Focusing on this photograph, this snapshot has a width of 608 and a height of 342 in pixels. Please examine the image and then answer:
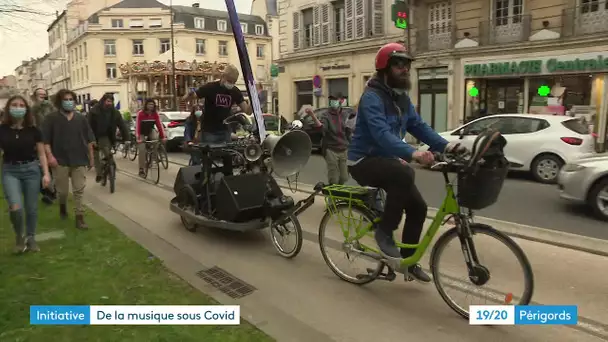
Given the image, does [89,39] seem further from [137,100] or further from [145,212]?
[145,212]

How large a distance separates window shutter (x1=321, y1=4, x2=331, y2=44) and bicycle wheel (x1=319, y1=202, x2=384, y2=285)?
2305 centimetres

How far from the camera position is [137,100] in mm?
37406

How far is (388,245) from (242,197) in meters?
2.15

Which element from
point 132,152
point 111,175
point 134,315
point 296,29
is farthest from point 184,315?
point 296,29

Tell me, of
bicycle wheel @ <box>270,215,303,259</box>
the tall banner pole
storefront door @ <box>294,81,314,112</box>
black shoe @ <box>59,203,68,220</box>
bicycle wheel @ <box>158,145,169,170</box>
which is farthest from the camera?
storefront door @ <box>294,81,314,112</box>

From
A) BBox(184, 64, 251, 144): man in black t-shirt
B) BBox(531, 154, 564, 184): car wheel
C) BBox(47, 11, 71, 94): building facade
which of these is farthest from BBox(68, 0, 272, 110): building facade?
BBox(184, 64, 251, 144): man in black t-shirt

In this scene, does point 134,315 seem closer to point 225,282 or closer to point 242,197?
point 225,282

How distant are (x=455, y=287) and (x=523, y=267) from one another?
0.58 m

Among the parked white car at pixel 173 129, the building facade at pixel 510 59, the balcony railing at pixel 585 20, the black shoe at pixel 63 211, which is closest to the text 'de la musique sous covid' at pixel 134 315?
the black shoe at pixel 63 211

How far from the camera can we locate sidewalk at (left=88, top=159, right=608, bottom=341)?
3.53 metres

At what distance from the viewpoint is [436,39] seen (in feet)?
70.7

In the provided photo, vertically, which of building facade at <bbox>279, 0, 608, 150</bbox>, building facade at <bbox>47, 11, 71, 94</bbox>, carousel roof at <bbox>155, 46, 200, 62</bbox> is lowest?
building facade at <bbox>279, 0, 608, 150</bbox>

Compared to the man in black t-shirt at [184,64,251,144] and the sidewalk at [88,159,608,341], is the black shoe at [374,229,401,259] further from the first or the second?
the man in black t-shirt at [184,64,251,144]

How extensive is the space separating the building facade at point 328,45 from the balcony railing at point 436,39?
818 mm
